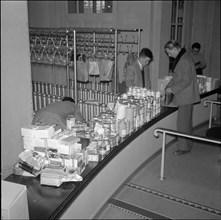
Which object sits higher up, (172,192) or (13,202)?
(13,202)

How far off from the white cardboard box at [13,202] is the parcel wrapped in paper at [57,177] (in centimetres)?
51

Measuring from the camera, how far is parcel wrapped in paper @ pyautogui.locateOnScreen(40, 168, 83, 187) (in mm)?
2209

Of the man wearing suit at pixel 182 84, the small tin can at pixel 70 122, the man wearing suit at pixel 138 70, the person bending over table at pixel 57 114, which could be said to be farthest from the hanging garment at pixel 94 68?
the small tin can at pixel 70 122

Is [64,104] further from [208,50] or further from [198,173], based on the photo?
[208,50]

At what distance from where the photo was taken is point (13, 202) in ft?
4.97

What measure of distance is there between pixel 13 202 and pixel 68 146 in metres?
0.81

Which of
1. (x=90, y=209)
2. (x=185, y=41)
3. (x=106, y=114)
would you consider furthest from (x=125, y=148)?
(x=185, y=41)

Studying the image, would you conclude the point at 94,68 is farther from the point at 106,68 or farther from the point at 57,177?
the point at 57,177

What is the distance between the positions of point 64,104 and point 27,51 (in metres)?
1.57

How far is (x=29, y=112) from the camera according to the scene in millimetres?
1890

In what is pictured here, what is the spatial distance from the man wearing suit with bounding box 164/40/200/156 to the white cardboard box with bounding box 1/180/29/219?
3014mm

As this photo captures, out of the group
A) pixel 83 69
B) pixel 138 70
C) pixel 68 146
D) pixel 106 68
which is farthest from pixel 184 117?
pixel 68 146

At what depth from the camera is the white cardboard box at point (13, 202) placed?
4.82ft

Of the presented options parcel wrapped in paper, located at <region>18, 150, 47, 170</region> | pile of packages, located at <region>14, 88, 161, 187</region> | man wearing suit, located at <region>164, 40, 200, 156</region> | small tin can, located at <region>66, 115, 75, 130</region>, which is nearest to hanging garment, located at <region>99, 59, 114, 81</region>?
man wearing suit, located at <region>164, 40, 200, 156</region>
